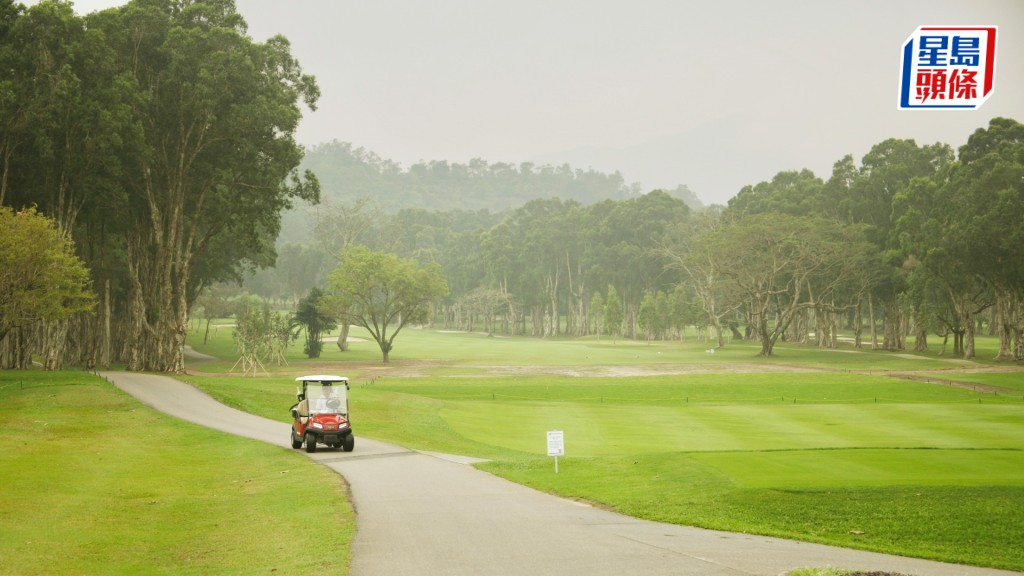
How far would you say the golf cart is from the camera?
24.6 meters

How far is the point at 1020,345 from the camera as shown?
226 ft

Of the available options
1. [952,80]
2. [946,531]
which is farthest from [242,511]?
[952,80]

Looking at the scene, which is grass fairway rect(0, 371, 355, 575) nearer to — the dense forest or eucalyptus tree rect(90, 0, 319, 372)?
the dense forest

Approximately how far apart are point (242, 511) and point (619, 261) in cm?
11869

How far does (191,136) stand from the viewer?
5175 centimetres

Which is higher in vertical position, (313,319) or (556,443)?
(313,319)

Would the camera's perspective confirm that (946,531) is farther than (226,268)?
No

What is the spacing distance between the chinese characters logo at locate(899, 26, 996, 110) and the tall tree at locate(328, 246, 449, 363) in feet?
196

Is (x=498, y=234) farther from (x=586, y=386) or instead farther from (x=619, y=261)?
(x=586, y=386)

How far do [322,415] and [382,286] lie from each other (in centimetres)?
5603

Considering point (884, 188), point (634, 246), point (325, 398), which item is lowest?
point (325, 398)

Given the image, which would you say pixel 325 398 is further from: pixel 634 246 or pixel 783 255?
pixel 634 246

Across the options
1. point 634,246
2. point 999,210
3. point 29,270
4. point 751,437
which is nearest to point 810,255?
point 999,210

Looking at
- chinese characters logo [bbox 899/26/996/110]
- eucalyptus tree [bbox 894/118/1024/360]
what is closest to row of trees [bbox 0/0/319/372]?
chinese characters logo [bbox 899/26/996/110]
